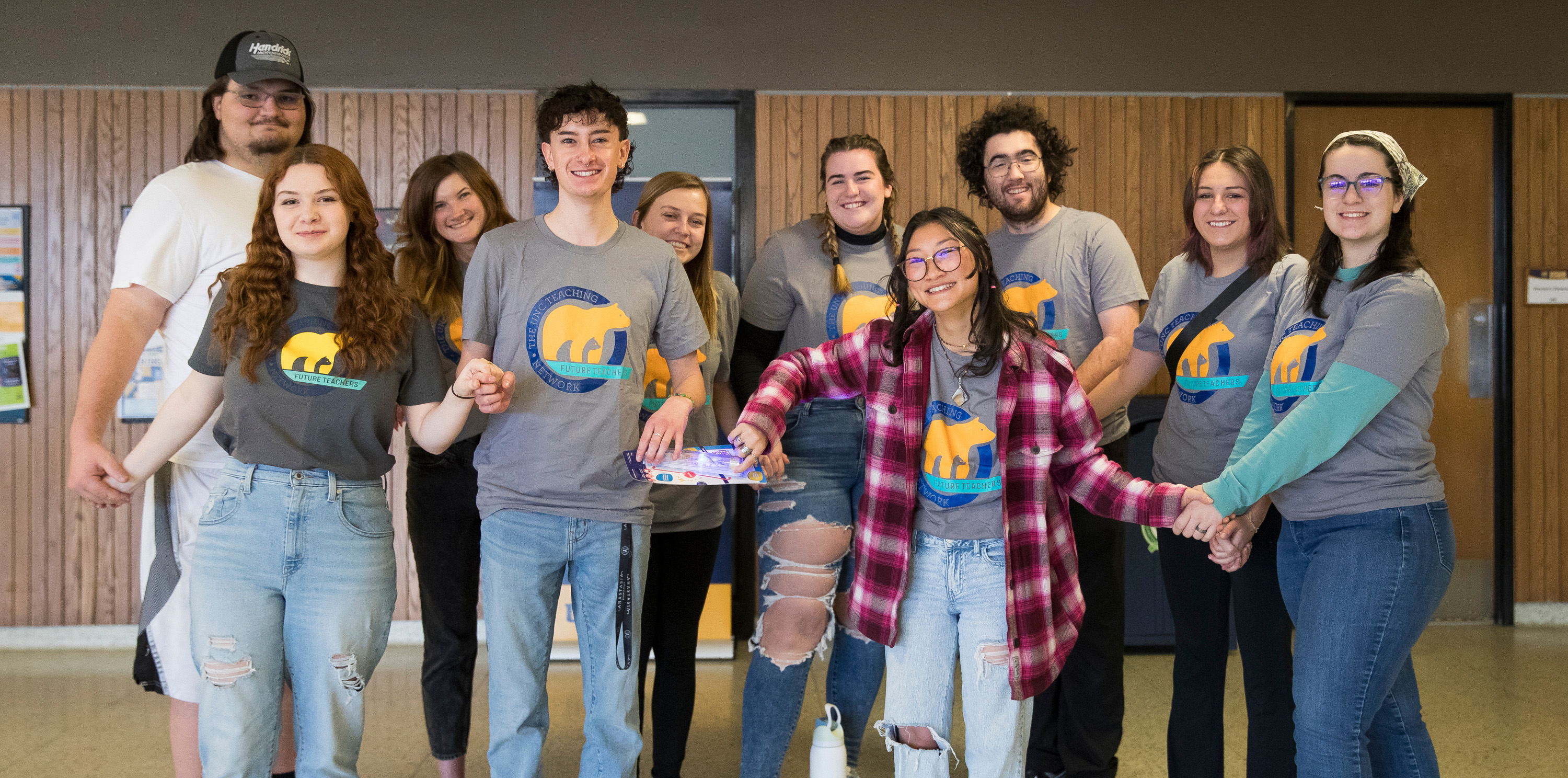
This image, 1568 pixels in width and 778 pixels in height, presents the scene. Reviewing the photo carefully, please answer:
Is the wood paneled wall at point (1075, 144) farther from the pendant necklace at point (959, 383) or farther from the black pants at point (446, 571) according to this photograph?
the pendant necklace at point (959, 383)

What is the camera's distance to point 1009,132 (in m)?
2.83

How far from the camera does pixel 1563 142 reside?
496 centimetres

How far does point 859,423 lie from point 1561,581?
4.65m

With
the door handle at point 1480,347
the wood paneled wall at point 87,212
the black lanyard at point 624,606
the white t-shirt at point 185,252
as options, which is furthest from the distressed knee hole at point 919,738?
the door handle at point 1480,347

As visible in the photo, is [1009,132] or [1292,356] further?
[1009,132]

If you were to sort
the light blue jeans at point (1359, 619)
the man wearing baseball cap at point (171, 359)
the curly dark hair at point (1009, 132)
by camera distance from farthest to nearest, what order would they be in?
1. the curly dark hair at point (1009, 132)
2. the man wearing baseball cap at point (171, 359)
3. the light blue jeans at point (1359, 619)

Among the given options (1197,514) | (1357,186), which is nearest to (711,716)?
(1197,514)

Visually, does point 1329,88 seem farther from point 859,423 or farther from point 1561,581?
point 859,423

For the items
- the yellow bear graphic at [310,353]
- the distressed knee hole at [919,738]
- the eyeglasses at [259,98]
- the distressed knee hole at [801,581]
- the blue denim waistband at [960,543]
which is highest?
the eyeglasses at [259,98]

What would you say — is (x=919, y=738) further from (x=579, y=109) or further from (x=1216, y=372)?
(x=579, y=109)

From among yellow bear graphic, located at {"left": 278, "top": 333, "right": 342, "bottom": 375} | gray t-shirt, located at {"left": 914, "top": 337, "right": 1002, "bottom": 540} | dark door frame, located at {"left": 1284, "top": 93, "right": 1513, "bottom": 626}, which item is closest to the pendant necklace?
gray t-shirt, located at {"left": 914, "top": 337, "right": 1002, "bottom": 540}

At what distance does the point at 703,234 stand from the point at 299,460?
127 centimetres

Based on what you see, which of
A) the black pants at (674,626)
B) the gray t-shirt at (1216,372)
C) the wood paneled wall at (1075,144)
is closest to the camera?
the gray t-shirt at (1216,372)

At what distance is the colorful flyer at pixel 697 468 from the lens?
6.91 feet
